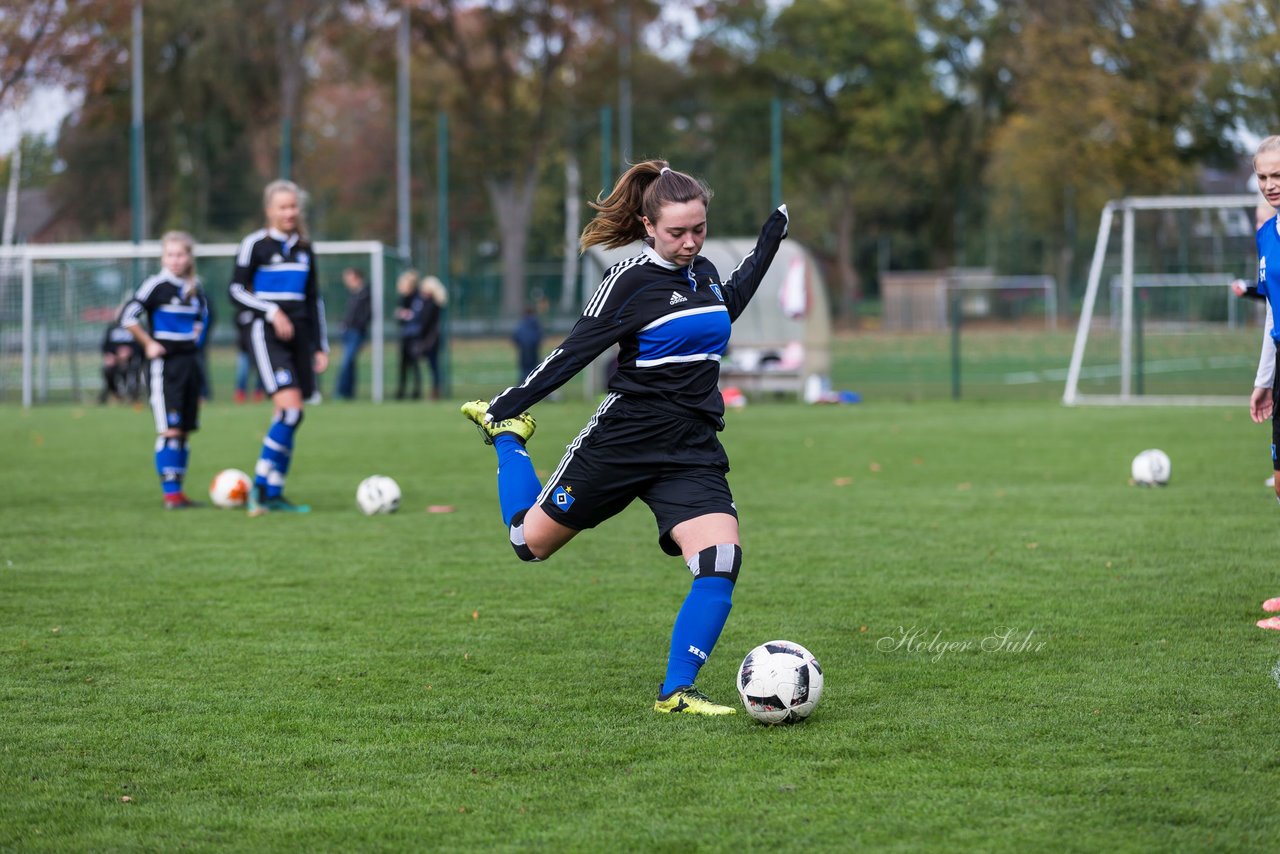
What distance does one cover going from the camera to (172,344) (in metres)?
10.2

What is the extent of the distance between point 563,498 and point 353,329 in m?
17.7

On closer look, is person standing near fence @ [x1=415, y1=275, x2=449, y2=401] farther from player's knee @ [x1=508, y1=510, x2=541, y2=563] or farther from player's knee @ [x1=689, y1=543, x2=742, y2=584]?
player's knee @ [x1=689, y1=543, x2=742, y2=584]

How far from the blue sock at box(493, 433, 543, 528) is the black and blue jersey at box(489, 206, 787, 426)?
0.28 m

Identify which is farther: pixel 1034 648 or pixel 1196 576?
pixel 1196 576

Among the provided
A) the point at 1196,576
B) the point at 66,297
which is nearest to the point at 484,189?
the point at 66,297

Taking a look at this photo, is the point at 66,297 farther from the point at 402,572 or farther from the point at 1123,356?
the point at 402,572

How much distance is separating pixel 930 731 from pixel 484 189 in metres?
25.3

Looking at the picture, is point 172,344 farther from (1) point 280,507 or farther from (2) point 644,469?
(2) point 644,469

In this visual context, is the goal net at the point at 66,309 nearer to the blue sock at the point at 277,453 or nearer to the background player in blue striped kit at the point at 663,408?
the blue sock at the point at 277,453

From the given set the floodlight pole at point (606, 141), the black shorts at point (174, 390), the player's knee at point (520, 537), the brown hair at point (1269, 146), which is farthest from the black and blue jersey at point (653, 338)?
the floodlight pole at point (606, 141)

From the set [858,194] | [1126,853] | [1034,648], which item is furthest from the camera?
[858,194]

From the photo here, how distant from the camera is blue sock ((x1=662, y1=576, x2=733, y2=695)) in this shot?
15.7 ft

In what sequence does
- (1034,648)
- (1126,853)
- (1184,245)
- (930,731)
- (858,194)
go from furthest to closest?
(858,194) → (1184,245) → (1034,648) → (930,731) → (1126,853)

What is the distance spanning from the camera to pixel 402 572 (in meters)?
7.66
